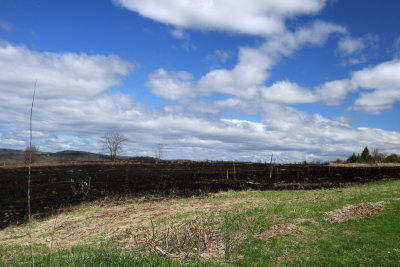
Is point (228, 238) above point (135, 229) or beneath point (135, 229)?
above

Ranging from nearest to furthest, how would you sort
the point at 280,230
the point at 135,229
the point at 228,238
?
the point at 228,238
the point at 280,230
the point at 135,229

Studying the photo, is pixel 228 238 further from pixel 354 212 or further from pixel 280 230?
pixel 354 212

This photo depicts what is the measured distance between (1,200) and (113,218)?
13.0 meters

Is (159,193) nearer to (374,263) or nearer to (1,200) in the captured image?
(1,200)

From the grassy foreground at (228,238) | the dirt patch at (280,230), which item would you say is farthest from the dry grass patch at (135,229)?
the dirt patch at (280,230)

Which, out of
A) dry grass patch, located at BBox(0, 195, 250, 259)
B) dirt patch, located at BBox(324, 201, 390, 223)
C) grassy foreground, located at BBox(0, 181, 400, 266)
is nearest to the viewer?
grassy foreground, located at BBox(0, 181, 400, 266)

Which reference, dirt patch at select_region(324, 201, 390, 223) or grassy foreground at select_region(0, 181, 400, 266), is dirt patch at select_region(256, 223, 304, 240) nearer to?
grassy foreground at select_region(0, 181, 400, 266)

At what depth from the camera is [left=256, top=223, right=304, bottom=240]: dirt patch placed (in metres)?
9.34

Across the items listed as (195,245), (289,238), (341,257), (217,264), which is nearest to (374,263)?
(341,257)

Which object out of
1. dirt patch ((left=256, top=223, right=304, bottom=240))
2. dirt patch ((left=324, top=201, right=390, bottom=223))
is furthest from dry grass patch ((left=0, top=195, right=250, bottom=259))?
dirt patch ((left=324, top=201, right=390, bottom=223))

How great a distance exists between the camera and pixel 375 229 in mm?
9289

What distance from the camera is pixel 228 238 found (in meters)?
9.03

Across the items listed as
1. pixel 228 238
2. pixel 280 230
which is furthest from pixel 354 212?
pixel 228 238

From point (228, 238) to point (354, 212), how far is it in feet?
16.5
